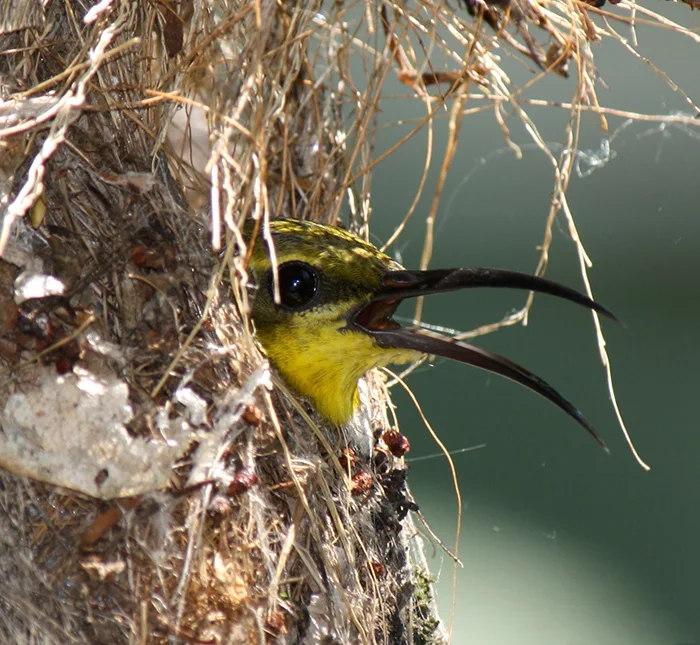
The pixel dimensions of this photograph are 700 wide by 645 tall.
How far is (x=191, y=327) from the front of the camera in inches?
53.5

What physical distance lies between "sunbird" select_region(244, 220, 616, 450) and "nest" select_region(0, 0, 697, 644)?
0.34 feet

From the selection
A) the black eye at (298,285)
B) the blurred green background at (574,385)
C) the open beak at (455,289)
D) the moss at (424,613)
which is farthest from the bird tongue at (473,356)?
the blurred green background at (574,385)

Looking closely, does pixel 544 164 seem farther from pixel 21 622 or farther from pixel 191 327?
pixel 21 622

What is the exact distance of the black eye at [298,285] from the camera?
1633mm

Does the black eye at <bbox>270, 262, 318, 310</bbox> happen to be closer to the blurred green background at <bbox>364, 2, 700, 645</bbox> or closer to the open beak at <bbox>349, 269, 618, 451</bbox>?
the open beak at <bbox>349, 269, 618, 451</bbox>

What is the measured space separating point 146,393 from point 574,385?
156 centimetres

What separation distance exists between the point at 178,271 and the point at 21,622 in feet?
1.67

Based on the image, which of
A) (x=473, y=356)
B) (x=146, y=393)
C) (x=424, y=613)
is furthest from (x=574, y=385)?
(x=146, y=393)

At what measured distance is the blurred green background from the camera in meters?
2.24

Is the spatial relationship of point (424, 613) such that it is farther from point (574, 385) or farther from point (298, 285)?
point (574, 385)

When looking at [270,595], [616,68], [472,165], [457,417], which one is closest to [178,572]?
[270,595]

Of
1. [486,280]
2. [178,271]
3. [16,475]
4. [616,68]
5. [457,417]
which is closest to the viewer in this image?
[16,475]

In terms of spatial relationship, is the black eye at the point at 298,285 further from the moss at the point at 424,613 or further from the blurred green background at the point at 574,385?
the blurred green background at the point at 574,385

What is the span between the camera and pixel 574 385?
2.60 metres
